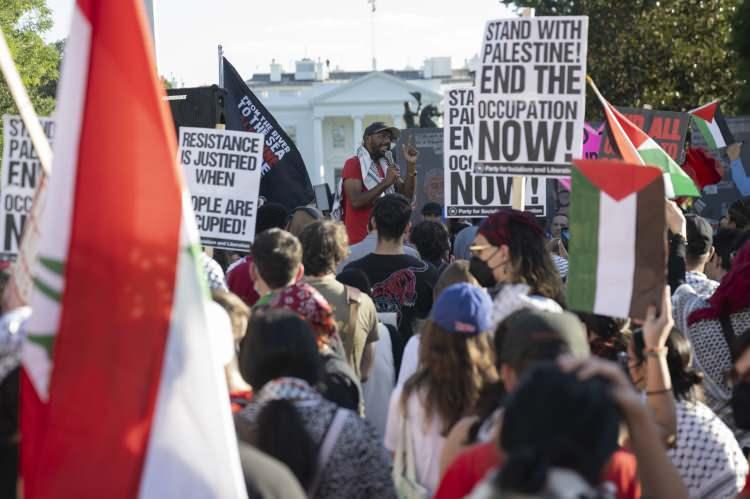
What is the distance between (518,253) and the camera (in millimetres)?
5000

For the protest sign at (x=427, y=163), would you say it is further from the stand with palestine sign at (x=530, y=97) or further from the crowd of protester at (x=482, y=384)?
the crowd of protester at (x=482, y=384)

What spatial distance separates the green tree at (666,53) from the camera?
25.0 m

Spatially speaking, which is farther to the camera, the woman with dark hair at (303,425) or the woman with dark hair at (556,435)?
the woman with dark hair at (303,425)

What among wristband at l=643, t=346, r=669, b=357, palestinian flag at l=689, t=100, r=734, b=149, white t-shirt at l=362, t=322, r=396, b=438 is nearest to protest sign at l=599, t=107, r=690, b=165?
palestinian flag at l=689, t=100, r=734, b=149

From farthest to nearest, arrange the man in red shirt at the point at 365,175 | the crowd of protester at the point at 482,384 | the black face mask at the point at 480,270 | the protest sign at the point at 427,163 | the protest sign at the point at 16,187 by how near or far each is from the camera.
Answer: the protest sign at the point at 427,163 → the man in red shirt at the point at 365,175 → the protest sign at the point at 16,187 → the black face mask at the point at 480,270 → the crowd of protester at the point at 482,384

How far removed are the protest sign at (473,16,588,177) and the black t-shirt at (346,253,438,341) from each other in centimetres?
65

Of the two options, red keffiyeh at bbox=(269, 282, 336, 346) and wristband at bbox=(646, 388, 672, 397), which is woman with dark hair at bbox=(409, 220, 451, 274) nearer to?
red keffiyeh at bbox=(269, 282, 336, 346)

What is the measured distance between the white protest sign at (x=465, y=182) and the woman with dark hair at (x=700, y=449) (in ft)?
13.0

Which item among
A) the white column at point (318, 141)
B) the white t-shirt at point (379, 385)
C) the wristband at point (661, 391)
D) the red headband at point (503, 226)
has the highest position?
the red headband at point (503, 226)

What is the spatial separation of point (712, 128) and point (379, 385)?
351 inches

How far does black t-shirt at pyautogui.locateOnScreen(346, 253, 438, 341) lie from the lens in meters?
6.54

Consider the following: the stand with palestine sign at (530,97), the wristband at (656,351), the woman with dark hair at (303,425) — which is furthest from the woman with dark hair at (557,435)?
the stand with palestine sign at (530,97)

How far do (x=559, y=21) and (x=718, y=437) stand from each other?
9.63 feet

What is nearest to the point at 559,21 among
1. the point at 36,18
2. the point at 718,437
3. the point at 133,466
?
the point at 718,437
